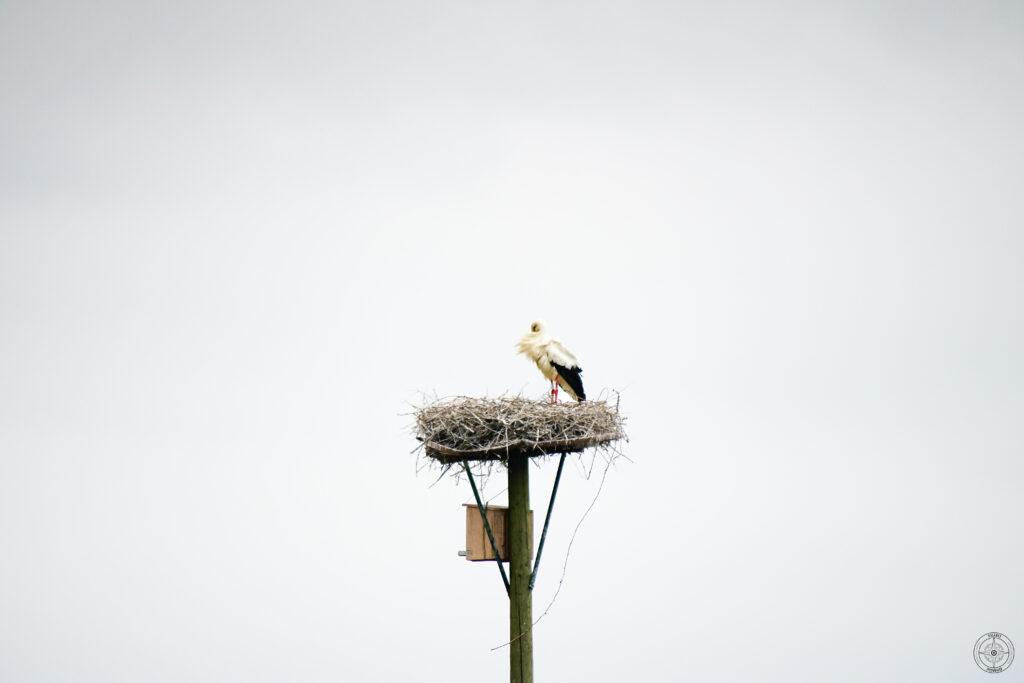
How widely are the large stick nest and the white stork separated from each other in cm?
144

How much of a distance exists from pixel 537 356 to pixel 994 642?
641cm

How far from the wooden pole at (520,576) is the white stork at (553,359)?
155cm

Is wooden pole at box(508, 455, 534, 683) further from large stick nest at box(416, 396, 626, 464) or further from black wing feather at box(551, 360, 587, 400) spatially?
black wing feather at box(551, 360, 587, 400)

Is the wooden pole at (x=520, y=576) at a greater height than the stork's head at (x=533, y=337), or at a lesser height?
lesser

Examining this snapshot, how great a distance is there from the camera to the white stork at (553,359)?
9.54 meters

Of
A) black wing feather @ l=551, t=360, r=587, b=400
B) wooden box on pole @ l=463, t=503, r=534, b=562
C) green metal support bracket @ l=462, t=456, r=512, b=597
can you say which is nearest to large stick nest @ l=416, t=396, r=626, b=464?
green metal support bracket @ l=462, t=456, r=512, b=597

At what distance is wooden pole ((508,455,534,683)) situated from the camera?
7.96 meters

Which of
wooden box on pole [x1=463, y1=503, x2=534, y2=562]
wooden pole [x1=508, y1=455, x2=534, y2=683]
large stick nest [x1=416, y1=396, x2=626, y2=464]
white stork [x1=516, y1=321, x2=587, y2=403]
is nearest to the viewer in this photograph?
large stick nest [x1=416, y1=396, x2=626, y2=464]

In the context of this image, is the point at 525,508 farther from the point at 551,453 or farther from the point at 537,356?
the point at 537,356

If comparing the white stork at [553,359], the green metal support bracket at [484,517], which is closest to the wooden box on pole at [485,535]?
the green metal support bracket at [484,517]

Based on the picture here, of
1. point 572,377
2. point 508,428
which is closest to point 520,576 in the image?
point 508,428

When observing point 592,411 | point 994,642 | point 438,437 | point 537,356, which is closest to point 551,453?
point 592,411

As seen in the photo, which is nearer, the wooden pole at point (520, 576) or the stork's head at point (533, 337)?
the wooden pole at point (520, 576)

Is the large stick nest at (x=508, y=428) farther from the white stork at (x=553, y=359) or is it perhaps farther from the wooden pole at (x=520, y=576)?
the white stork at (x=553, y=359)
